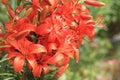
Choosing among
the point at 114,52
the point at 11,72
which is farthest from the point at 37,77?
the point at 114,52

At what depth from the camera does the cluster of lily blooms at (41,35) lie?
2832 millimetres

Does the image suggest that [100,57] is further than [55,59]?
Yes

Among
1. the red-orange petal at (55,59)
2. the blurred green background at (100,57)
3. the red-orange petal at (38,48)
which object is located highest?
the red-orange petal at (38,48)

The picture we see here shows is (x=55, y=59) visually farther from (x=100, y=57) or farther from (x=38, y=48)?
(x=100, y=57)

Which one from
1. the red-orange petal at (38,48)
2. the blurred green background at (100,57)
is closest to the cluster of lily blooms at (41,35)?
the red-orange petal at (38,48)

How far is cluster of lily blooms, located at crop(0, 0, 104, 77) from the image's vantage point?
2832 millimetres

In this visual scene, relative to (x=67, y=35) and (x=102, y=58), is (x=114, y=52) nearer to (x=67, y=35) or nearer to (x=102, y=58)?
(x=102, y=58)

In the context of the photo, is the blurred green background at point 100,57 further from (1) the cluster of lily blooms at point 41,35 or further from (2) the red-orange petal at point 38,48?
(2) the red-orange petal at point 38,48

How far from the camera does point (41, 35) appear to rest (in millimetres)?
2885

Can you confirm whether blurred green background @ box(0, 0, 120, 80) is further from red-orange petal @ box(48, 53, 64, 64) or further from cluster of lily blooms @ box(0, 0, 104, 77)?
red-orange petal @ box(48, 53, 64, 64)

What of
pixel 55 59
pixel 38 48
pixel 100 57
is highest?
pixel 38 48

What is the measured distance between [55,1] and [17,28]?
0.31 m

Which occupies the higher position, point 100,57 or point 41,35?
point 41,35

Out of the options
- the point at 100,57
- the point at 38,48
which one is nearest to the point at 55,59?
the point at 38,48
